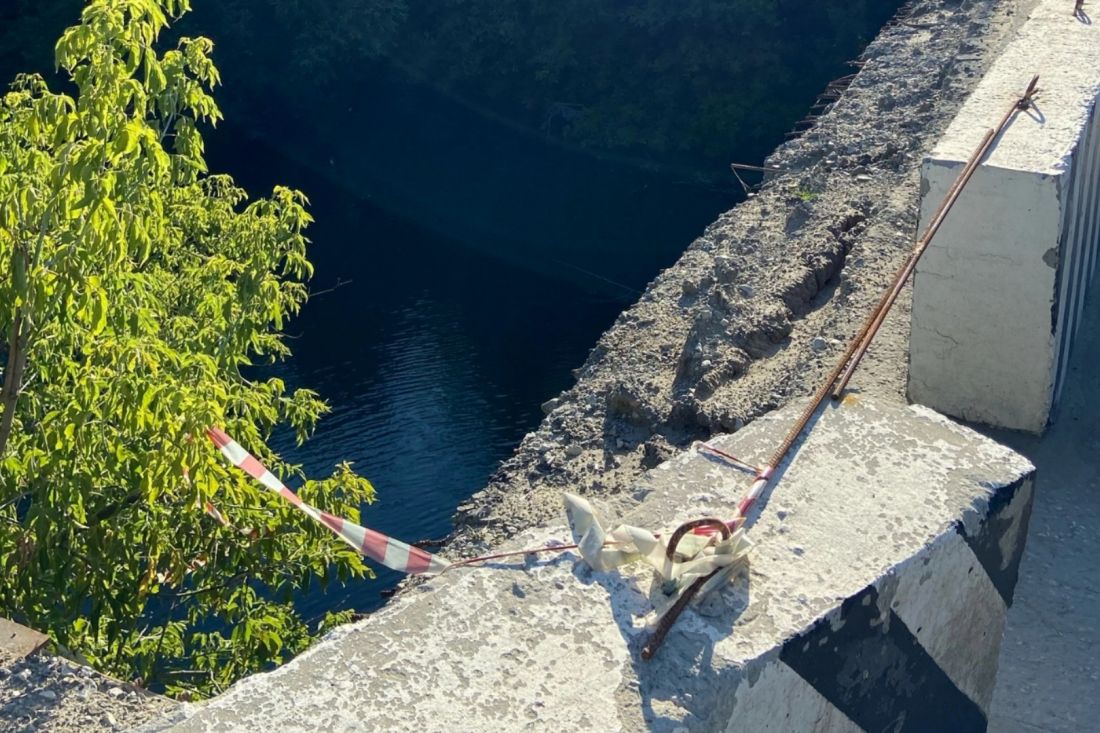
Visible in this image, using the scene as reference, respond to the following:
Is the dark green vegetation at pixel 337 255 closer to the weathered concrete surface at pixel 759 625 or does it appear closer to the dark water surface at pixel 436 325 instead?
the dark water surface at pixel 436 325

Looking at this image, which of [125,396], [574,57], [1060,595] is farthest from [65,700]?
[574,57]

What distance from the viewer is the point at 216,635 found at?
5941mm

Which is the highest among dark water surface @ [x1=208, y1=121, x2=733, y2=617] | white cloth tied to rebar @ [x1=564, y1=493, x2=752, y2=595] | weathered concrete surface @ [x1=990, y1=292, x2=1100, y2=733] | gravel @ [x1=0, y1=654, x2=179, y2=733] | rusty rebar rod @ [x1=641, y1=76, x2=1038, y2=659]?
rusty rebar rod @ [x1=641, y1=76, x2=1038, y2=659]

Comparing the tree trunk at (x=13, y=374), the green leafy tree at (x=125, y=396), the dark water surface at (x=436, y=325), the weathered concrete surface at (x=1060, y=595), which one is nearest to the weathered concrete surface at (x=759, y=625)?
the weathered concrete surface at (x=1060, y=595)

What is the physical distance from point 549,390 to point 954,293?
459 inches

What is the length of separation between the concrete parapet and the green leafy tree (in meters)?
2.44

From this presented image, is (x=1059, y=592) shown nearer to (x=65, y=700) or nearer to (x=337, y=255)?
(x=65, y=700)

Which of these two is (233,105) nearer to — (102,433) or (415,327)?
(415,327)

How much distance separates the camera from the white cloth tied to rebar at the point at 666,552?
2727 millimetres

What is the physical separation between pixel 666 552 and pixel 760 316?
2.84 meters

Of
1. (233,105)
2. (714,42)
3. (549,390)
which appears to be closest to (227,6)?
(233,105)

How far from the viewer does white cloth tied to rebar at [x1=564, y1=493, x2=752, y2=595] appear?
273cm

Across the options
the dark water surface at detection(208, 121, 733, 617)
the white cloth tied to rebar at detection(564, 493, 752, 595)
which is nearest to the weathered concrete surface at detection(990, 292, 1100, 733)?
the white cloth tied to rebar at detection(564, 493, 752, 595)

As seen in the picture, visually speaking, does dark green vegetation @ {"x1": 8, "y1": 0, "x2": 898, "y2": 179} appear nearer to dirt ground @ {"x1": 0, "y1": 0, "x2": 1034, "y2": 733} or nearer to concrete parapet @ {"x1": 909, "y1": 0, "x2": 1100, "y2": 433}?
dirt ground @ {"x1": 0, "y1": 0, "x2": 1034, "y2": 733}
